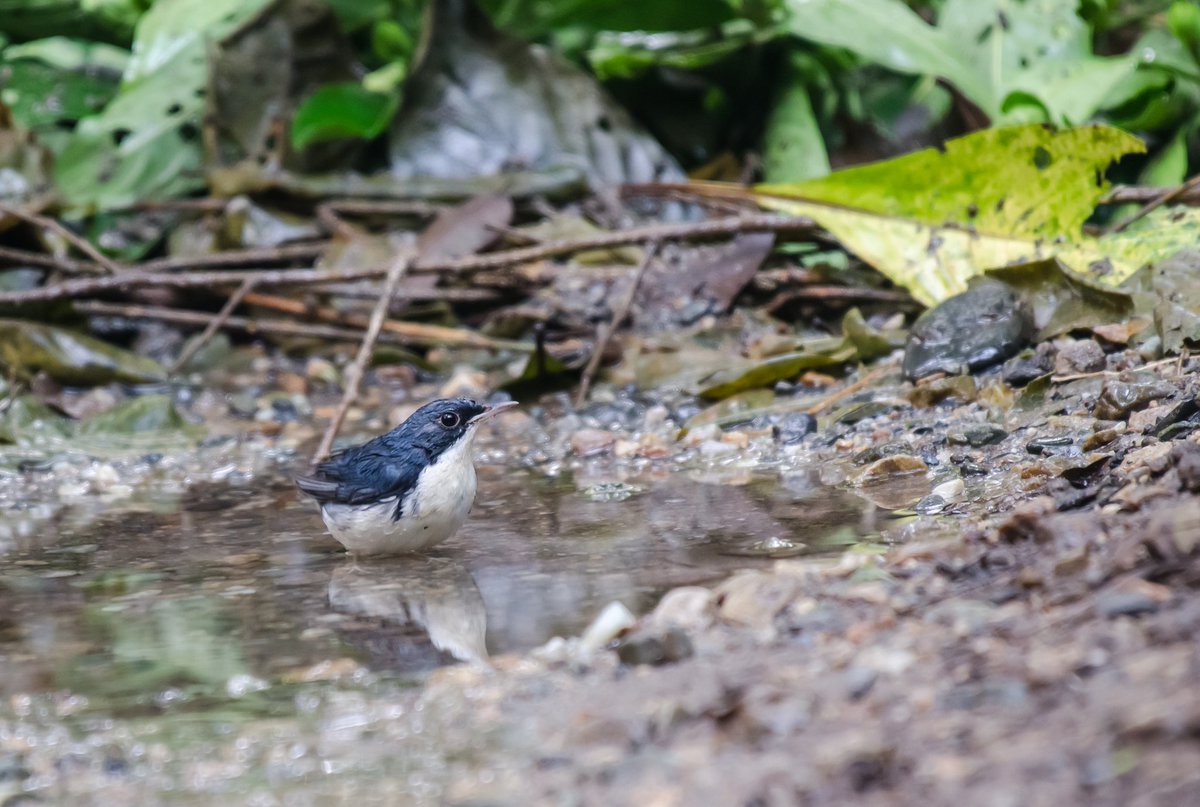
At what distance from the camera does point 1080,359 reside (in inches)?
208

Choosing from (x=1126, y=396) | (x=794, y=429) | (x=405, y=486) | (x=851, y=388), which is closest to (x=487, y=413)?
(x=405, y=486)

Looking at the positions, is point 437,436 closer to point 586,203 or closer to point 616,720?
point 616,720

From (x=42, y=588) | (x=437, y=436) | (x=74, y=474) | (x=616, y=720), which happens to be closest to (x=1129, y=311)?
(x=437, y=436)

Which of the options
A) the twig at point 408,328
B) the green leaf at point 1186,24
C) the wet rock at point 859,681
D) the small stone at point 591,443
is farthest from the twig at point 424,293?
the wet rock at point 859,681

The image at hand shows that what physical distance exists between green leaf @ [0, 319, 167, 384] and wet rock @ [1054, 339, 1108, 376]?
15.3 feet

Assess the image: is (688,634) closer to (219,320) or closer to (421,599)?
(421,599)

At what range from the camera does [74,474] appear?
6141mm

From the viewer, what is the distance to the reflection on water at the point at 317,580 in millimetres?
3443

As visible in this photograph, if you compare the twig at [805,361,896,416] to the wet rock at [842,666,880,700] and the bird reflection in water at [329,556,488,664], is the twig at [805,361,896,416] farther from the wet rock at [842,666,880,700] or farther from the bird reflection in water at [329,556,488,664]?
the wet rock at [842,666,880,700]

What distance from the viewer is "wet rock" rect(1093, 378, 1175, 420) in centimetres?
466

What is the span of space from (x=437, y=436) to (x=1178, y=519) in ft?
8.79

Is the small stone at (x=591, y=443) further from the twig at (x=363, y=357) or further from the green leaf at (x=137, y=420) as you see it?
the green leaf at (x=137, y=420)

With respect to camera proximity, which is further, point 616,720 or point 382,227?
point 382,227

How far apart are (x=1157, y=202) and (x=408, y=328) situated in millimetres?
3831
